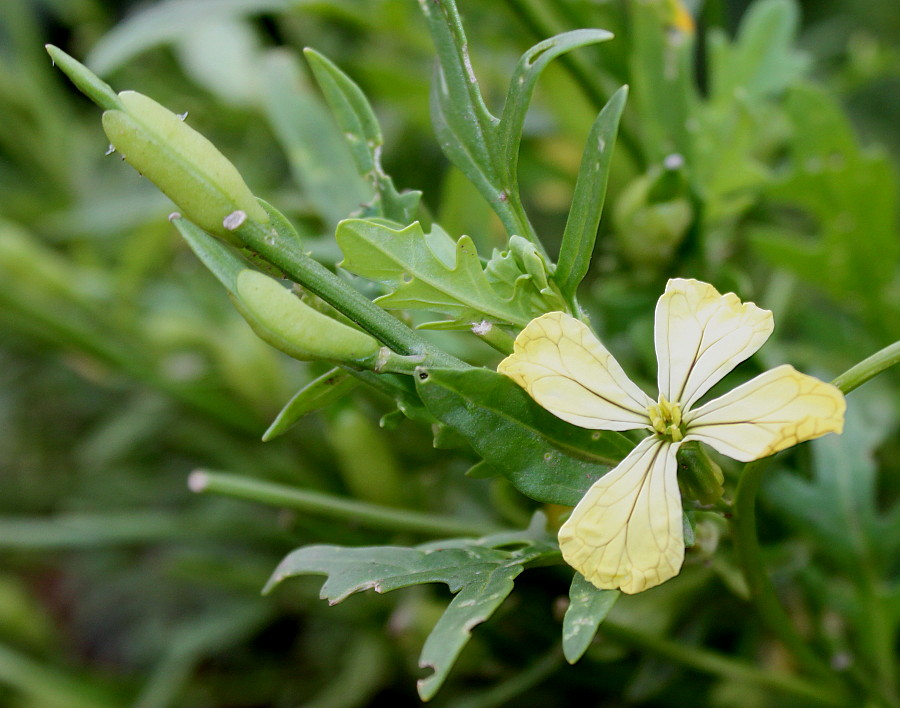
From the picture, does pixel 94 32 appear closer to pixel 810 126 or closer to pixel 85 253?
pixel 85 253

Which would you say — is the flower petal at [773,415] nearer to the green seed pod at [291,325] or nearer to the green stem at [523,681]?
the green seed pod at [291,325]

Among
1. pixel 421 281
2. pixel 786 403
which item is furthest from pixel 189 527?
pixel 786 403

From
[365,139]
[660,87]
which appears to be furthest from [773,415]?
[660,87]

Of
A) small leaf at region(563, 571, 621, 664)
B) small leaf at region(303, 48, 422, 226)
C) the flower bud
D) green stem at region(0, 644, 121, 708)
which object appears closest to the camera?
small leaf at region(563, 571, 621, 664)

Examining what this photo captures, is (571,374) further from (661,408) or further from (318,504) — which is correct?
(318,504)

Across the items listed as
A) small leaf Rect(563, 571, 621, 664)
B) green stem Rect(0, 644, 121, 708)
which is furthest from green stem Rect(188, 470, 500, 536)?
green stem Rect(0, 644, 121, 708)

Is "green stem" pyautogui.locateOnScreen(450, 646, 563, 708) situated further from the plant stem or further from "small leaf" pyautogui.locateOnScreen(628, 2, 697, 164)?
"small leaf" pyautogui.locateOnScreen(628, 2, 697, 164)
